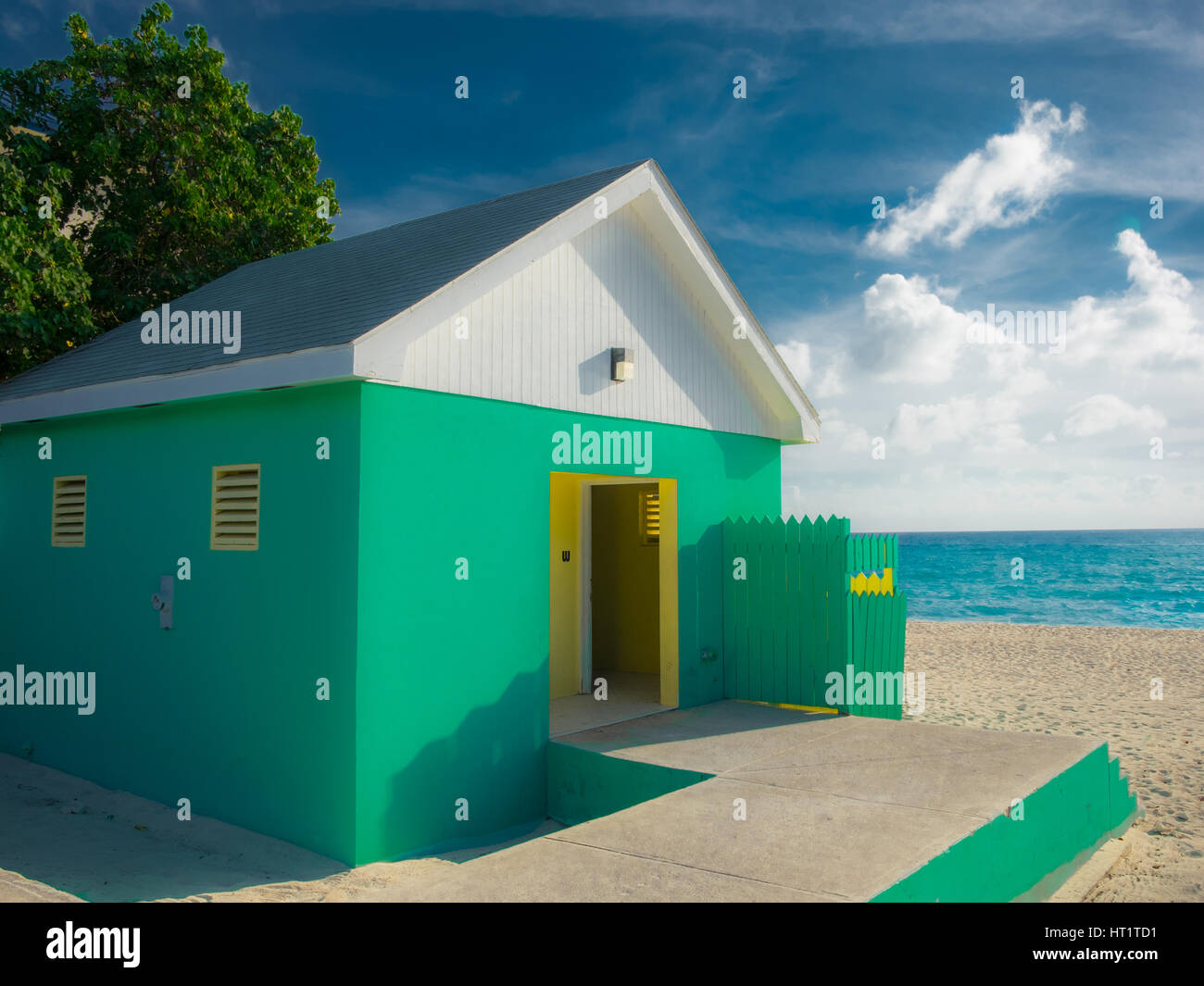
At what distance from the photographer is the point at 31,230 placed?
12406 millimetres

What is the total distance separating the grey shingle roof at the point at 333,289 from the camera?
24.3 feet

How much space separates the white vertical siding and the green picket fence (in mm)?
1724

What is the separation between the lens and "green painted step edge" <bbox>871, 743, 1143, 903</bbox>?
195 inches

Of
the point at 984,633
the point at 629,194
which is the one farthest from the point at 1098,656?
the point at 629,194

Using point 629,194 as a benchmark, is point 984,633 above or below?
below

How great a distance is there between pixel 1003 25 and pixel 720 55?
174 inches

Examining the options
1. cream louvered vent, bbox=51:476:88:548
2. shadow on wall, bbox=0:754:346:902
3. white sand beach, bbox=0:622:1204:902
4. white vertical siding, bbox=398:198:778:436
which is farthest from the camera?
cream louvered vent, bbox=51:476:88:548

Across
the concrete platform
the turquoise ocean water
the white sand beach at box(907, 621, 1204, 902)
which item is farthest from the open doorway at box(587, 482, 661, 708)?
the turquoise ocean water

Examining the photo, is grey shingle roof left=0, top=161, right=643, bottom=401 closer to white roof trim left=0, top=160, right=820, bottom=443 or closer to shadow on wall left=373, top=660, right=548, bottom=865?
white roof trim left=0, top=160, right=820, bottom=443

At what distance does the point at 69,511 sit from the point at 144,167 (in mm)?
8787

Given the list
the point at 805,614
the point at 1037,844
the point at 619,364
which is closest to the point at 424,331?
the point at 619,364

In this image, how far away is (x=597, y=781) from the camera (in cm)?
775

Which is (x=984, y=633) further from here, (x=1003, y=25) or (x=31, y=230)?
(x=31, y=230)

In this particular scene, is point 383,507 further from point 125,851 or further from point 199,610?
point 125,851
